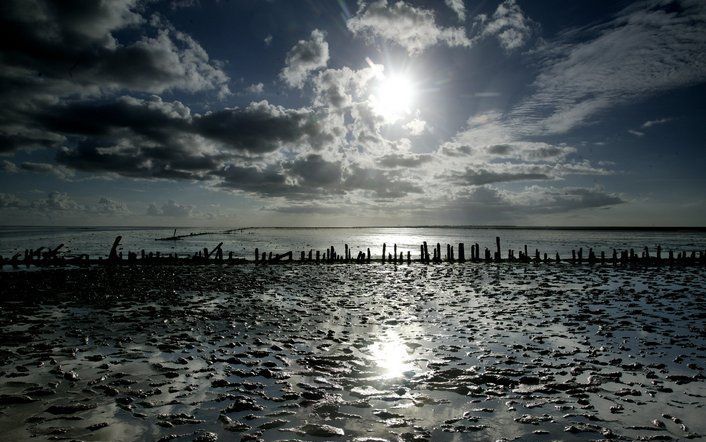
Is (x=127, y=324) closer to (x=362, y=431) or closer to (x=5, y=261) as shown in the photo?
(x=362, y=431)

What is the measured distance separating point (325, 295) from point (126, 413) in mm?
13325

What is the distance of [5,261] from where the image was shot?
34.5m

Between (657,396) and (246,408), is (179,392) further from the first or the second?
(657,396)

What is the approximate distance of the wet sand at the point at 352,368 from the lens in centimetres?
625

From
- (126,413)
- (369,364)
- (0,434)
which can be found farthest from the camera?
(369,364)

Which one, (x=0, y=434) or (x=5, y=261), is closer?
(x=0, y=434)

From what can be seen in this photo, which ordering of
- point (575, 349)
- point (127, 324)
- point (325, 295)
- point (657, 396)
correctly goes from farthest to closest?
point (325, 295), point (127, 324), point (575, 349), point (657, 396)

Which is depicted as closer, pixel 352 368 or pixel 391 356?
pixel 352 368

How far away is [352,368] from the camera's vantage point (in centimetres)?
892

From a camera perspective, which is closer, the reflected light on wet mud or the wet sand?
the wet sand

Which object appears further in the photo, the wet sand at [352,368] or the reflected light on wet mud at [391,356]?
the reflected light on wet mud at [391,356]

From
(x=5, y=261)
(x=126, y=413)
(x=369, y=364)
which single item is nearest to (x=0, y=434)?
(x=126, y=413)

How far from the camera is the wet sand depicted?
6250mm

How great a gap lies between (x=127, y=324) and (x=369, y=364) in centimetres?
873
